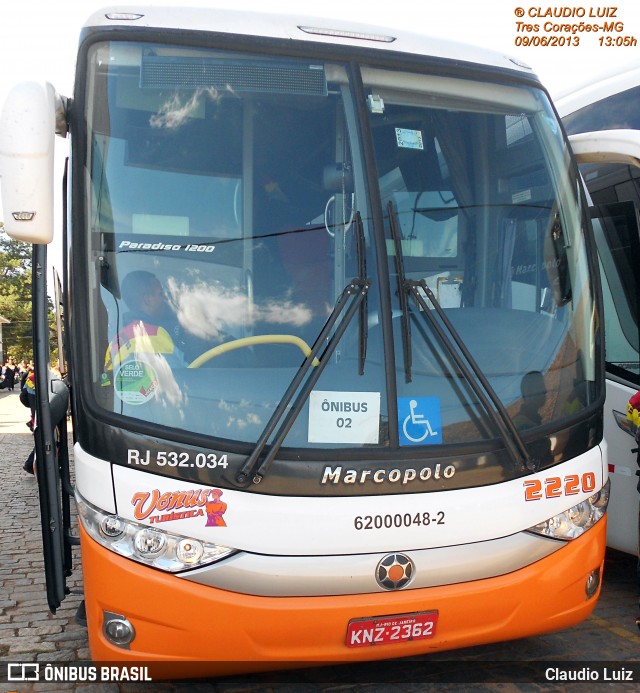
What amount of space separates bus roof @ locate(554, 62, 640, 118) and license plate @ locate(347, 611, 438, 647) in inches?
176

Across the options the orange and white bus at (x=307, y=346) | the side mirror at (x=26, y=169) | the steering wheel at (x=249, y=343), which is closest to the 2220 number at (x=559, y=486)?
the orange and white bus at (x=307, y=346)

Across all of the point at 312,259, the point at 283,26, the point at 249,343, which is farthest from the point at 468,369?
the point at 283,26

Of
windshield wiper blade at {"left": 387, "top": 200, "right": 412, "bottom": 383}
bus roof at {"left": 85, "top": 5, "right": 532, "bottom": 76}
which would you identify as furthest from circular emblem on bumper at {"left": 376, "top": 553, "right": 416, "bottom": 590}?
bus roof at {"left": 85, "top": 5, "right": 532, "bottom": 76}

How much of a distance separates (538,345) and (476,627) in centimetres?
133

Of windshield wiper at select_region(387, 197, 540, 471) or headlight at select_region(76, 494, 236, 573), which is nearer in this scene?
headlight at select_region(76, 494, 236, 573)

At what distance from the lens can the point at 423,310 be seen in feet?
11.7

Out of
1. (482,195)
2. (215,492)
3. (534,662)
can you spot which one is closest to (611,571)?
(534,662)

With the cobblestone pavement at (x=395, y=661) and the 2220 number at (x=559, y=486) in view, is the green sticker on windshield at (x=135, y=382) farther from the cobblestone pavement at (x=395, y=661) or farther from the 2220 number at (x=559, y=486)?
the 2220 number at (x=559, y=486)

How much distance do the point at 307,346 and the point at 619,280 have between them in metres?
3.08

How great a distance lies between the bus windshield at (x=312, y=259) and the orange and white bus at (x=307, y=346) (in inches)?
0.4

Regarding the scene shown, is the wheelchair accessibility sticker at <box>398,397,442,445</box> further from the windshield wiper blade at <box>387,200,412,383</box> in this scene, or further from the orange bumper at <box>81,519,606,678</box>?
the orange bumper at <box>81,519,606,678</box>

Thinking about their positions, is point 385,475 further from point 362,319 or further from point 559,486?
point 559,486

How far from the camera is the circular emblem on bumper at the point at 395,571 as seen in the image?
329 cm

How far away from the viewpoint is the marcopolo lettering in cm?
330
